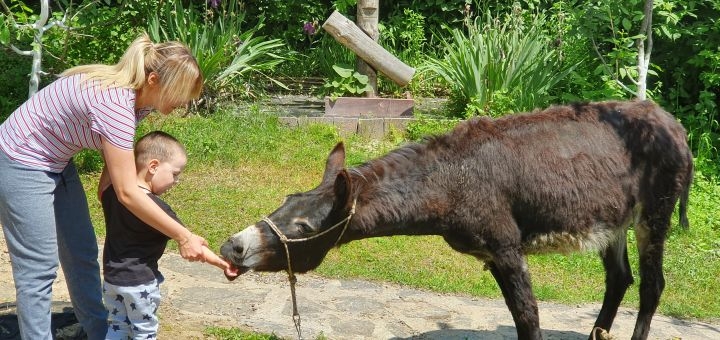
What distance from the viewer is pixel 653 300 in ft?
19.7

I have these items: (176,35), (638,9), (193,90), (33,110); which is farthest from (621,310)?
(176,35)

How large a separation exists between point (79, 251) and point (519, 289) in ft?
8.46

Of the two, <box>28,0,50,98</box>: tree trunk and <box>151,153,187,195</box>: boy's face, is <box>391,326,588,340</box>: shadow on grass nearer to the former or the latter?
<box>151,153,187,195</box>: boy's face

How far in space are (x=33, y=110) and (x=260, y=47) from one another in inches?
302

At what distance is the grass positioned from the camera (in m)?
7.39

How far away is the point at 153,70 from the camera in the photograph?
13.5ft

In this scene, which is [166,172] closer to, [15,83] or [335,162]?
[335,162]

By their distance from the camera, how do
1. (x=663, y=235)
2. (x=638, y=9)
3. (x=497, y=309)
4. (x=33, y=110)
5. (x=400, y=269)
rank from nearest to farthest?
(x=33, y=110) → (x=663, y=235) → (x=497, y=309) → (x=400, y=269) → (x=638, y=9)

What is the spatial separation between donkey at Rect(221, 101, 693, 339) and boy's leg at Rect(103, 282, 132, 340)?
0.61 metres

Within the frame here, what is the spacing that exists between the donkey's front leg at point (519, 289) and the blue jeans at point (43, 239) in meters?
2.38

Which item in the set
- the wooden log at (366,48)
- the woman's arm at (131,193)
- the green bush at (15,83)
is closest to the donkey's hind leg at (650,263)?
the woman's arm at (131,193)

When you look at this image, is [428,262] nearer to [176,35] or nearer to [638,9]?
[638,9]

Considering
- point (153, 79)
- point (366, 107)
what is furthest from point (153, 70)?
point (366, 107)

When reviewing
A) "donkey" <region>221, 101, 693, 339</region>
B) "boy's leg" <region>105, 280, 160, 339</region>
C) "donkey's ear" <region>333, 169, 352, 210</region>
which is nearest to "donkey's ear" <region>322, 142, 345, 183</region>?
"donkey" <region>221, 101, 693, 339</region>
